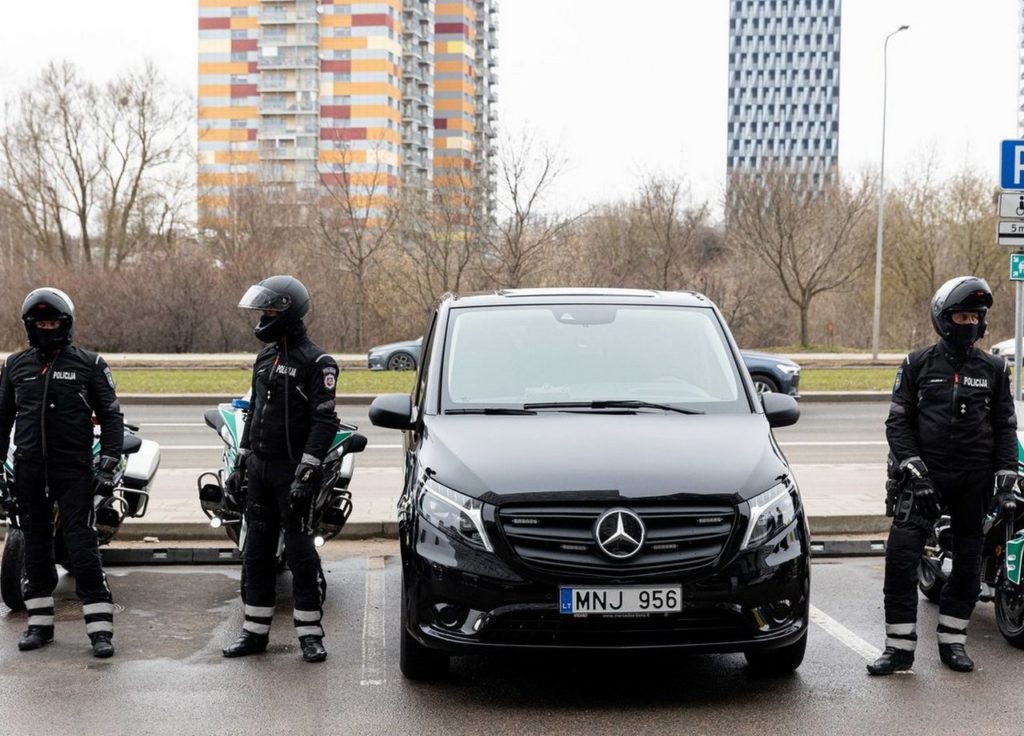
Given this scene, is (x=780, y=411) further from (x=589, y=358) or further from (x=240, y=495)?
(x=240, y=495)

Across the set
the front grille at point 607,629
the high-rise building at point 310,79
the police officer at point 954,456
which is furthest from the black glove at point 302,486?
the high-rise building at point 310,79

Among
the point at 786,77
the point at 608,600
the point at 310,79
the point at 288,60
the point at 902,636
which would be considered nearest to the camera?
the point at 608,600

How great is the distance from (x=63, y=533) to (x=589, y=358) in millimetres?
2743

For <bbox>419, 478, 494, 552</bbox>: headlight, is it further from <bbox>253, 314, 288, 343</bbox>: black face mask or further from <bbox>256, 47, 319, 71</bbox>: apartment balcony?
<bbox>256, 47, 319, 71</bbox>: apartment balcony

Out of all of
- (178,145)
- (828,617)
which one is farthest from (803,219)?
(828,617)

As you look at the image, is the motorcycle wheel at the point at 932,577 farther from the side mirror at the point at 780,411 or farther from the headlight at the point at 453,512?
the headlight at the point at 453,512

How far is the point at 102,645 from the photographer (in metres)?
5.84

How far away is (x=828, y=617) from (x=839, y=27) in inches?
7428

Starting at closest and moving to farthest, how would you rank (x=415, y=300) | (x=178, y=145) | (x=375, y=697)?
(x=375, y=697), (x=415, y=300), (x=178, y=145)

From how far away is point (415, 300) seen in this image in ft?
143

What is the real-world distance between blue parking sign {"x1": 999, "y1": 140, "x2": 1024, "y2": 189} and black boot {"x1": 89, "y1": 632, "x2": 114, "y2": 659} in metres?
7.84

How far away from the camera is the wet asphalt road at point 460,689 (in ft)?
15.9

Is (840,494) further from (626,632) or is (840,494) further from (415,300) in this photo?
(415,300)

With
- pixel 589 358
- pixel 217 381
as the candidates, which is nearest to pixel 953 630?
pixel 589 358
